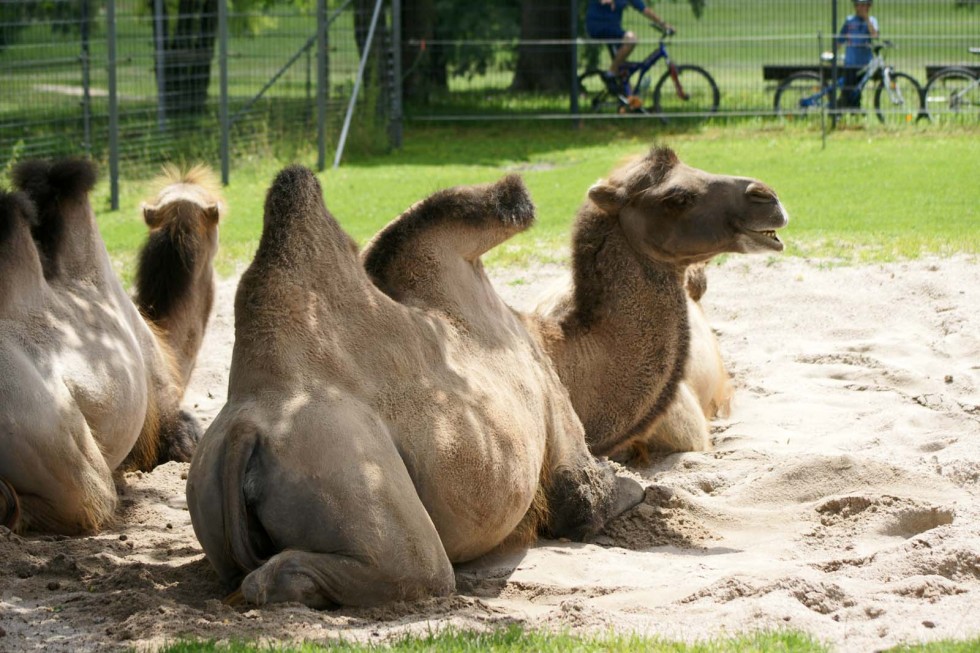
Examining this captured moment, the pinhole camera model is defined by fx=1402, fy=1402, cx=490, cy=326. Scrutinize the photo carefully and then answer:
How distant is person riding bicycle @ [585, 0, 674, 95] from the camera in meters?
23.3

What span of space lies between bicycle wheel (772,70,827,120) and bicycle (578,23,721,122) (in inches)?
41.5

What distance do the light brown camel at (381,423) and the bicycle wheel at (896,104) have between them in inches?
652

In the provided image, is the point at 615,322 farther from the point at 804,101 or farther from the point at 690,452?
the point at 804,101

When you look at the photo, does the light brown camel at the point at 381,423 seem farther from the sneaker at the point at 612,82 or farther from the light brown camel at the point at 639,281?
the sneaker at the point at 612,82

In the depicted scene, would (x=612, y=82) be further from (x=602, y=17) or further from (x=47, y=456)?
(x=47, y=456)

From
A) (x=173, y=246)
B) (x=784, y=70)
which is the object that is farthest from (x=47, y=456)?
(x=784, y=70)

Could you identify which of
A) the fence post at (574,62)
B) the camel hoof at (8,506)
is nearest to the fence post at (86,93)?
the fence post at (574,62)

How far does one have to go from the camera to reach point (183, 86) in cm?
1953

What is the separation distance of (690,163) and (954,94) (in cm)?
556

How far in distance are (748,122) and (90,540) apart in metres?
17.8

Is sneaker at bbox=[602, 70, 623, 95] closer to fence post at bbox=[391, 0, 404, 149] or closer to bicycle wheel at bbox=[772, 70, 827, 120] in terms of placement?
bicycle wheel at bbox=[772, 70, 827, 120]

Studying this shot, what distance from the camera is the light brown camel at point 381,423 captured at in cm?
427

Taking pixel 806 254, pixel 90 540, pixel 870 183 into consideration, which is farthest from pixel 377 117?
pixel 90 540

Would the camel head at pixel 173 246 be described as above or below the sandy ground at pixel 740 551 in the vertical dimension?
above
